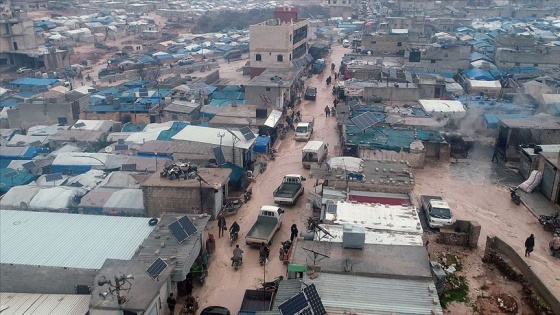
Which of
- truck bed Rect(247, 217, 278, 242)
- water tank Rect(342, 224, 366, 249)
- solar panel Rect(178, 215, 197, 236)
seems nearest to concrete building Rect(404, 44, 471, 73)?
truck bed Rect(247, 217, 278, 242)

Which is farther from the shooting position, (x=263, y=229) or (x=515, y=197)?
(x=515, y=197)

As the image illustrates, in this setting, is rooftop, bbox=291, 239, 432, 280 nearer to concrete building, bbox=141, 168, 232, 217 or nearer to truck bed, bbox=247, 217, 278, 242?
truck bed, bbox=247, 217, 278, 242

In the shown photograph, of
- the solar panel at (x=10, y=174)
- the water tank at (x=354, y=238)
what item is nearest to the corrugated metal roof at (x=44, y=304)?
the water tank at (x=354, y=238)

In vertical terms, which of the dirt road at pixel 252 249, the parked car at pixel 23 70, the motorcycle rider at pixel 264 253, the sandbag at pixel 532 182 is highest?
the sandbag at pixel 532 182

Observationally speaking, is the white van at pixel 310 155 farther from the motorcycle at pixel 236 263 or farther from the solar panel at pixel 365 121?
the motorcycle at pixel 236 263

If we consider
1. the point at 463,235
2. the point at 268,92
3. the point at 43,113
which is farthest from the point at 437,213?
the point at 43,113

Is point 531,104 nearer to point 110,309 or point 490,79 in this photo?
point 490,79

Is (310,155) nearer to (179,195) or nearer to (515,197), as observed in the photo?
(179,195)

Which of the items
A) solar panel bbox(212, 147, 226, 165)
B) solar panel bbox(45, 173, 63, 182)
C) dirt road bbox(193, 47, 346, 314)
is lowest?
dirt road bbox(193, 47, 346, 314)
